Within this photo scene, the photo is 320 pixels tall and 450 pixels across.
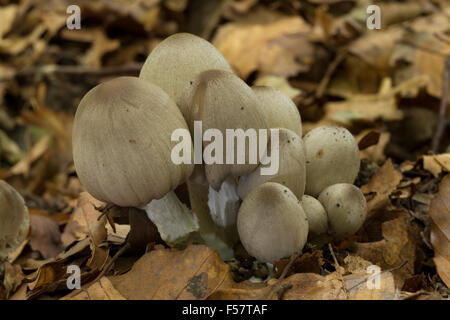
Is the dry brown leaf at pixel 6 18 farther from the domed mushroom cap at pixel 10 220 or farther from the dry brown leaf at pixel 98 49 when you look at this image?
the domed mushroom cap at pixel 10 220

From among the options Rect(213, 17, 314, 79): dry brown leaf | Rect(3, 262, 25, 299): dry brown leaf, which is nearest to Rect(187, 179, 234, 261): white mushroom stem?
Rect(3, 262, 25, 299): dry brown leaf

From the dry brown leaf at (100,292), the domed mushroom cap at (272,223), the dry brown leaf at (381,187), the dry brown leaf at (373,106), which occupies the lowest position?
the dry brown leaf at (373,106)

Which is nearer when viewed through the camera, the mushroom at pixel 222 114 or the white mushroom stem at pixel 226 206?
the mushroom at pixel 222 114

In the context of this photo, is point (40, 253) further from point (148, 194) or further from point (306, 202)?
point (306, 202)

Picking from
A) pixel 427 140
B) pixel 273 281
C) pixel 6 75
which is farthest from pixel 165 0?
pixel 273 281

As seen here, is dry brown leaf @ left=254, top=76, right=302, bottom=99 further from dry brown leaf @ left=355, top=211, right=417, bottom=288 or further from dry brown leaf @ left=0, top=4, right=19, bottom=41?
dry brown leaf @ left=0, top=4, right=19, bottom=41

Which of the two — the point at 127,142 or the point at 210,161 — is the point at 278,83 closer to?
the point at 210,161

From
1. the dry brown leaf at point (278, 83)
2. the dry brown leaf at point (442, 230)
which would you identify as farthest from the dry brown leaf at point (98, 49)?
the dry brown leaf at point (442, 230)
